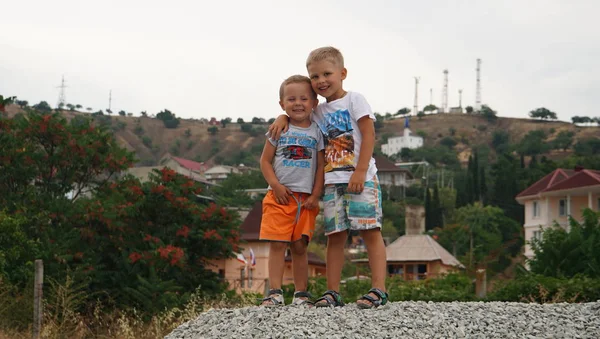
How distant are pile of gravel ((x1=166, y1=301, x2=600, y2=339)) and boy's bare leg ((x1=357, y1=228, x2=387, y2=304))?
27 cm

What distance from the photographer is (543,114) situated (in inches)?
5935

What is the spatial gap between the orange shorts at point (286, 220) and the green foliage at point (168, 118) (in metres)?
153

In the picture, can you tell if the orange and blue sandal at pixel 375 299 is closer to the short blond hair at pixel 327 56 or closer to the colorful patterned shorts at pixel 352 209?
the colorful patterned shorts at pixel 352 209

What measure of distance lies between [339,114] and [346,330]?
1.82m

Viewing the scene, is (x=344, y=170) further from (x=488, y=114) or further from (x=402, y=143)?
(x=488, y=114)

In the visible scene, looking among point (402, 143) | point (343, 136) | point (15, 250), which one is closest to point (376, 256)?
point (343, 136)

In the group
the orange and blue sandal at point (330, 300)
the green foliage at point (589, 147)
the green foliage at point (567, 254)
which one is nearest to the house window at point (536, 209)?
the green foliage at point (567, 254)

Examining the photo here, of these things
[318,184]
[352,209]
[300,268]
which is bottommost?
[300,268]

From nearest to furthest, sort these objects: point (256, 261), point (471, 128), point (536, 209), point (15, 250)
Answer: point (15, 250)
point (256, 261)
point (536, 209)
point (471, 128)

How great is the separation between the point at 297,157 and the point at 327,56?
2.72ft

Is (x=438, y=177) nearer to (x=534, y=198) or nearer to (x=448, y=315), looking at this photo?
(x=534, y=198)

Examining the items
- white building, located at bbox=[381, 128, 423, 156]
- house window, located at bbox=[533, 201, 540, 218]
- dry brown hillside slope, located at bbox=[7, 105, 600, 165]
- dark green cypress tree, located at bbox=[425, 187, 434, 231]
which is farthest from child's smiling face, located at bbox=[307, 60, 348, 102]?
white building, located at bbox=[381, 128, 423, 156]

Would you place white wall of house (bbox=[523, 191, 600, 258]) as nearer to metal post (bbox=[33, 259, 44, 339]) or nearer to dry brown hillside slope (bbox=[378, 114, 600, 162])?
metal post (bbox=[33, 259, 44, 339])

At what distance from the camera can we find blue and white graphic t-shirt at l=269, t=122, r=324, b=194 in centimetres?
657
